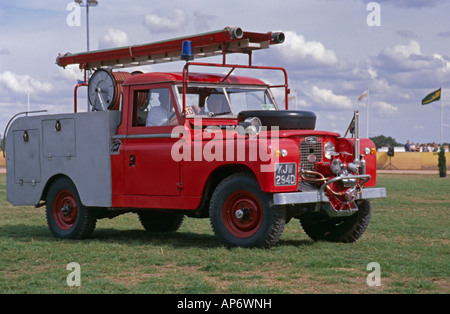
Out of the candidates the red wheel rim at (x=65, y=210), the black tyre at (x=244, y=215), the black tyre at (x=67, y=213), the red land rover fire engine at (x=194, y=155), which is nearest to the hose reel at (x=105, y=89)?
the red land rover fire engine at (x=194, y=155)

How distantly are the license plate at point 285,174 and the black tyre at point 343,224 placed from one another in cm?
127

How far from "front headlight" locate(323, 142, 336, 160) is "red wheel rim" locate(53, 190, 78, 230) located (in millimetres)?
4113

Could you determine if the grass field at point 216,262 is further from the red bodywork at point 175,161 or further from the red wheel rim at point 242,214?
the red bodywork at point 175,161

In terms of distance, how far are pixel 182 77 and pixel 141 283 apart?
3773mm

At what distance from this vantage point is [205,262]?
27.6 ft

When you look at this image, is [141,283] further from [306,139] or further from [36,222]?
[36,222]

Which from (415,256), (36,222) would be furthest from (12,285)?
(36,222)

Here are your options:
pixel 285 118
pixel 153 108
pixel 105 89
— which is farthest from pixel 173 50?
pixel 285 118

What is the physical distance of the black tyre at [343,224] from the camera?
1009 cm

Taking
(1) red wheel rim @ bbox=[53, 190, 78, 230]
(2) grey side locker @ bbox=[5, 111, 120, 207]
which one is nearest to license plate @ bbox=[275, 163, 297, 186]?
(2) grey side locker @ bbox=[5, 111, 120, 207]

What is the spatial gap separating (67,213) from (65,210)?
0.06 metres

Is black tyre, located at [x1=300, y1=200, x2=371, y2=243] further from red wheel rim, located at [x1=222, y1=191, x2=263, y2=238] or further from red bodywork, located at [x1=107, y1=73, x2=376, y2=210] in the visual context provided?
red wheel rim, located at [x1=222, y1=191, x2=263, y2=238]

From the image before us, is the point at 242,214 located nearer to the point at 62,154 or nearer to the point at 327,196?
the point at 327,196

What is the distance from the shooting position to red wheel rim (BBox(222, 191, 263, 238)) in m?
9.16
